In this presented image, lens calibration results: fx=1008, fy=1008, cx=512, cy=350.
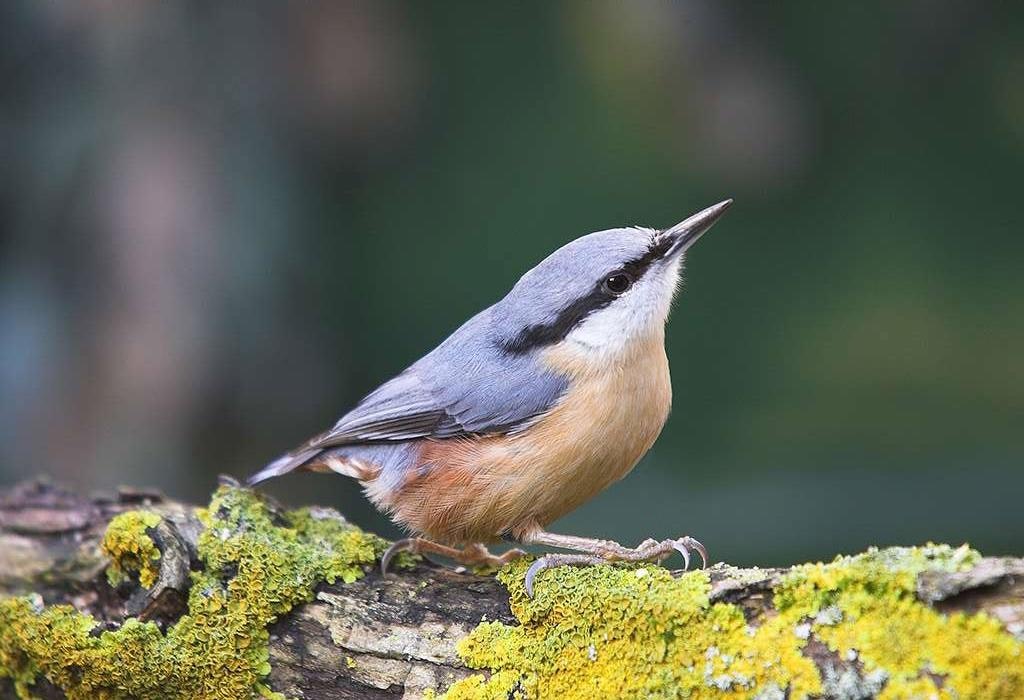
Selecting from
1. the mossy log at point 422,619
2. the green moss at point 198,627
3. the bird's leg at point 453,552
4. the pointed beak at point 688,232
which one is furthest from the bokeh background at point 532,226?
the pointed beak at point 688,232

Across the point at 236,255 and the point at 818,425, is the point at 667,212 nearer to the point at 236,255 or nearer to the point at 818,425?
the point at 818,425

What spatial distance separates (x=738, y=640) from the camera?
1774 millimetres

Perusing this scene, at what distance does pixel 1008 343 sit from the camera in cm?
400

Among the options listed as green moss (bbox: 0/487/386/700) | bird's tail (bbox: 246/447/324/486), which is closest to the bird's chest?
green moss (bbox: 0/487/386/700)

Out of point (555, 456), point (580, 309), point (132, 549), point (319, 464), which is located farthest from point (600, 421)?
point (132, 549)

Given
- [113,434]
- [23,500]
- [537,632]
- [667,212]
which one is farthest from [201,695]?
[667,212]

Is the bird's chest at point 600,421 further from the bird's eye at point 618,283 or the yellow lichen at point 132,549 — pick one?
the yellow lichen at point 132,549

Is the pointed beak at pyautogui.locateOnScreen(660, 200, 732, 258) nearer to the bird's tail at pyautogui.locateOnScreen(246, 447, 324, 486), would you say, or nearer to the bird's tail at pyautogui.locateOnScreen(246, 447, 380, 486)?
the bird's tail at pyautogui.locateOnScreen(246, 447, 380, 486)

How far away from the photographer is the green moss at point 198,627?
2.19m

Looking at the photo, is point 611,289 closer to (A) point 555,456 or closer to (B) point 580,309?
(B) point 580,309

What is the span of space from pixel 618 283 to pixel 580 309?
4.4 inches

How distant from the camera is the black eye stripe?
7.89ft

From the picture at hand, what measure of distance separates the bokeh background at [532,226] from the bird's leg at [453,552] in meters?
1.67

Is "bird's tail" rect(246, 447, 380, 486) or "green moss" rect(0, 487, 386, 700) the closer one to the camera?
"green moss" rect(0, 487, 386, 700)
